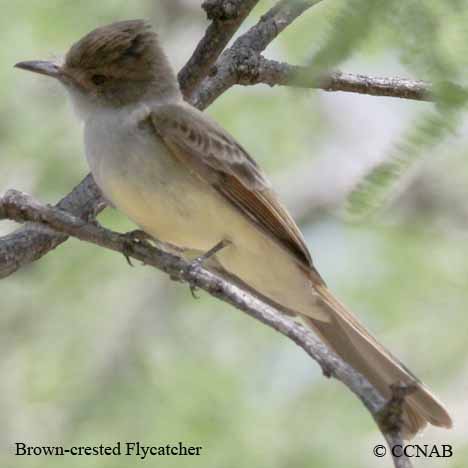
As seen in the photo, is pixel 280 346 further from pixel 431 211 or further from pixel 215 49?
pixel 215 49

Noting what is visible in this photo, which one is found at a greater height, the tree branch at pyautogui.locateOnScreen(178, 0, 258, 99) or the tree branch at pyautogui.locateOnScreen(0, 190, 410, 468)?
the tree branch at pyautogui.locateOnScreen(178, 0, 258, 99)

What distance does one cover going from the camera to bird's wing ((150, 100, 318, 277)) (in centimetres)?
430

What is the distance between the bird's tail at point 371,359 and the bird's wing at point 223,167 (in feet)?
0.91

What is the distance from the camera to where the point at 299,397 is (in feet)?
22.4

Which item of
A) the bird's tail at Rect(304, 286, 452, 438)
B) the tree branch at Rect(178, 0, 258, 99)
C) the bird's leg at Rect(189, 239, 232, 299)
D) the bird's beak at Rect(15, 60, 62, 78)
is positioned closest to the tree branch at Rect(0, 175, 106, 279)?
the bird's leg at Rect(189, 239, 232, 299)

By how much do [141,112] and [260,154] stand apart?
3118 mm

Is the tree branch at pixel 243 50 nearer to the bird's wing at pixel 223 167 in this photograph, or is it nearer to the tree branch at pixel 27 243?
the bird's wing at pixel 223 167

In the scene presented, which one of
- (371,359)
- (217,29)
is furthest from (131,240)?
(371,359)

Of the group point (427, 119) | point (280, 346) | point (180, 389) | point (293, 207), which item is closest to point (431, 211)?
point (293, 207)

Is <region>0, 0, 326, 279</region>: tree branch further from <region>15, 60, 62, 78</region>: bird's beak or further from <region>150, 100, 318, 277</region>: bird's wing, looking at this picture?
<region>15, 60, 62, 78</region>: bird's beak

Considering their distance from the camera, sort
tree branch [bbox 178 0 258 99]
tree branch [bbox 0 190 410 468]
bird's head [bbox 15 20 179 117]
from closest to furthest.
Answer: tree branch [bbox 0 190 410 468] → tree branch [bbox 178 0 258 99] → bird's head [bbox 15 20 179 117]

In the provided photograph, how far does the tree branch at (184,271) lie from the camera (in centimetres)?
305

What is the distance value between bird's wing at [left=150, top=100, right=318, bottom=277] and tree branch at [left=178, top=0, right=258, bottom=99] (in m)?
0.24

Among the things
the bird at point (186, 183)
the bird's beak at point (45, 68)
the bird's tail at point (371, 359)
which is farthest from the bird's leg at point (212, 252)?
the bird's beak at point (45, 68)
